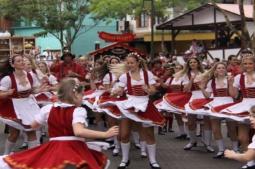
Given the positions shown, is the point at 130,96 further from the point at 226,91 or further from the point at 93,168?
the point at 93,168

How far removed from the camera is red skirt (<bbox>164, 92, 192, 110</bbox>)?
12703mm

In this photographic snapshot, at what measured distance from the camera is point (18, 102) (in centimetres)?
1006

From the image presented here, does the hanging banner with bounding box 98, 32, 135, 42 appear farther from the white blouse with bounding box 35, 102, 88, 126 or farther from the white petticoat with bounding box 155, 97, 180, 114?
the white blouse with bounding box 35, 102, 88, 126

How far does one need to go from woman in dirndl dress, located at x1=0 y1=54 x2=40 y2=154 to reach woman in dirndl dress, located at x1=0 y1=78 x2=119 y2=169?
11.2 feet

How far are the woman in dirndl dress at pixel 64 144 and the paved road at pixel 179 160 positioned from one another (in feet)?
14.0

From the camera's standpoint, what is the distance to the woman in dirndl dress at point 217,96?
11.0 metres

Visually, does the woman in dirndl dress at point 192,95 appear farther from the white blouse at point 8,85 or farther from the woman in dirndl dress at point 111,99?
the white blouse at point 8,85

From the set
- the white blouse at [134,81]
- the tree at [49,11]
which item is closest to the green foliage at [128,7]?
the tree at [49,11]

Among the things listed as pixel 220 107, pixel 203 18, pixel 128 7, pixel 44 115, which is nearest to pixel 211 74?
pixel 220 107

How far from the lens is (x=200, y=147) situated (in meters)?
12.8

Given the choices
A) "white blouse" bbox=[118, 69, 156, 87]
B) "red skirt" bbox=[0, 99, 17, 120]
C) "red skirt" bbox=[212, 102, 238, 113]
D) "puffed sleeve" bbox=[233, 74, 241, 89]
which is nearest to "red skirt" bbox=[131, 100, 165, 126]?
"white blouse" bbox=[118, 69, 156, 87]

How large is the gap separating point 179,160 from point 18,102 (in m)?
3.08

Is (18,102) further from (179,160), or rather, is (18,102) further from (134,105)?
(179,160)

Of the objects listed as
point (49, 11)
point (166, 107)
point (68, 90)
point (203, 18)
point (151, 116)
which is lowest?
point (166, 107)
